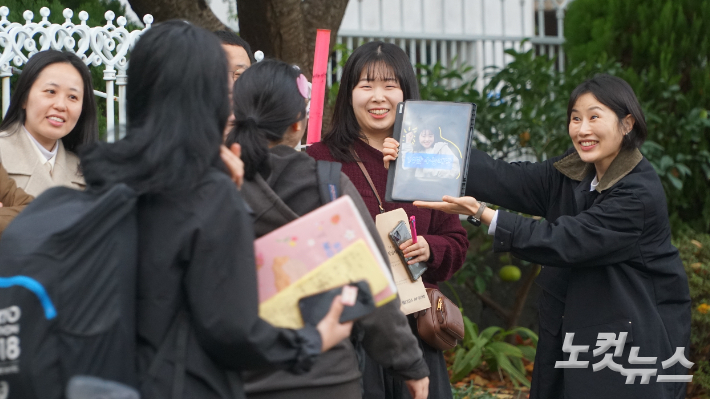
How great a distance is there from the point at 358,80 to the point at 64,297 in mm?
1871

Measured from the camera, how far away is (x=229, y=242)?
5.10 ft

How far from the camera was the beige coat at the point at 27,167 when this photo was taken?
306cm

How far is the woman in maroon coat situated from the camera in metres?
3.02

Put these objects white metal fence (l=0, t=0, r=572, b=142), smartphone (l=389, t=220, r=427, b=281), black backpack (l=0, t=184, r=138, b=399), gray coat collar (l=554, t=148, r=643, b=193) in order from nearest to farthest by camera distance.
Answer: black backpack (l=0, t=184, r=138, b=399), smartphone (l=389, t=220, r=427, b=281), gray coat collar (l=554, t=148, r=643, b=193), white metal fence (l=0, t=0, r=572, b=142)

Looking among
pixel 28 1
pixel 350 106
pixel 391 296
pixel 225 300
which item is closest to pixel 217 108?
pixel 225 300

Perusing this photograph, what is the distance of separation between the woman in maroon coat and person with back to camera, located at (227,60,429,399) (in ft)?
2.72

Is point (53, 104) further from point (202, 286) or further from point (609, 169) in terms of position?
point (609, 169)

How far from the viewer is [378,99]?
306cm

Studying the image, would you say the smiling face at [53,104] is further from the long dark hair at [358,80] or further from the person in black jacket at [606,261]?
the person in black jacket at [606,261]

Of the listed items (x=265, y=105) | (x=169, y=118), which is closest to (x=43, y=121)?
(x=265, y=105)

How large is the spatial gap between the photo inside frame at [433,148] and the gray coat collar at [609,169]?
68 centimetres

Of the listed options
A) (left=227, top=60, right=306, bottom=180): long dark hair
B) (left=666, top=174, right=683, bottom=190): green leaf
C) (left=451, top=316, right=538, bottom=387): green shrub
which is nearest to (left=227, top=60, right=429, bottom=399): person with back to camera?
(left=227, top=60, right=306, bottom=180): long dark hair

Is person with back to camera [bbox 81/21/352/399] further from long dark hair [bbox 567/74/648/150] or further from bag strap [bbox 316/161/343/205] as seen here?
long dark hair [bbox 567/74/648/150]

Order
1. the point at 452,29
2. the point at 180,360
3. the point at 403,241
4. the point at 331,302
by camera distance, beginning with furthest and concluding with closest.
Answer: the point at 452,29 → the point at 403,241 → the point at 331,302 → the point at 180,360
